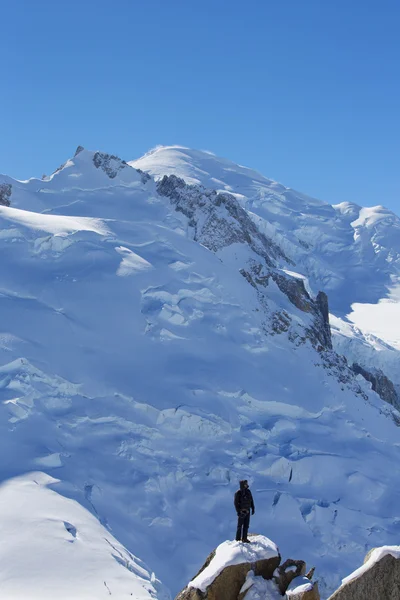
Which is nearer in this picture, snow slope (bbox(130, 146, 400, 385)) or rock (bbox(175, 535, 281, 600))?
rock (bbox(175, 535, 281, 600))

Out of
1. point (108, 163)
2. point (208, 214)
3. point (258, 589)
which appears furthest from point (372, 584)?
point (108, 163)

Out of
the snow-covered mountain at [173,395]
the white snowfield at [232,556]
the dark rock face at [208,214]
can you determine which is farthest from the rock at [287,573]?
the dark rock face at [208,214]

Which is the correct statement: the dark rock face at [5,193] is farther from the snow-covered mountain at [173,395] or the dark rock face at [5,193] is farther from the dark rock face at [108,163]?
the dark rock face at [108,163]

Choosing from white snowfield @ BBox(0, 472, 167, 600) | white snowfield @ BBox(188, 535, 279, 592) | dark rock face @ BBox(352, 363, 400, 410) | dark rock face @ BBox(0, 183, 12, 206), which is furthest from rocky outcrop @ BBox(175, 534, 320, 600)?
dark rock face @ BBox(352, 363, 400, 410)

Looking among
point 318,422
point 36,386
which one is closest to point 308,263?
point 318,422

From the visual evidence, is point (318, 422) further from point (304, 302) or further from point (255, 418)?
point (304, 302)

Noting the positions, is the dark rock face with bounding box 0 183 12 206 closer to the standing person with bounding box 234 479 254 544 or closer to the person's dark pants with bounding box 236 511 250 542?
the standing person with bounding box 234 479 254 544
